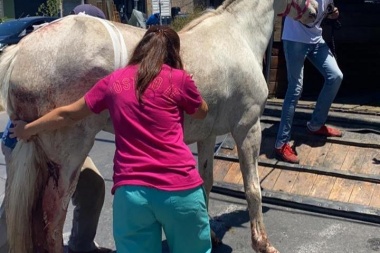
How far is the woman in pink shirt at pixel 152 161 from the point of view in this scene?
8.63ft

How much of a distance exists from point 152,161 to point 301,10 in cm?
240

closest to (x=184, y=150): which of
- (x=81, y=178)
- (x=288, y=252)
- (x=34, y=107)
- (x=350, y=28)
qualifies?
(x=34, y=107)

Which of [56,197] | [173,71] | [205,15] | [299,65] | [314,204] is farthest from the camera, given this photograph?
[299,65]

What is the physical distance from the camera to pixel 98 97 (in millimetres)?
2789

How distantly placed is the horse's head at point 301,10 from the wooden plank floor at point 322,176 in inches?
60.3

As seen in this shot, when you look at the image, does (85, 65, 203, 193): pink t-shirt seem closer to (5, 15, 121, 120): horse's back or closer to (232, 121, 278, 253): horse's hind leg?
(5, 15, 121, 120): horse's back

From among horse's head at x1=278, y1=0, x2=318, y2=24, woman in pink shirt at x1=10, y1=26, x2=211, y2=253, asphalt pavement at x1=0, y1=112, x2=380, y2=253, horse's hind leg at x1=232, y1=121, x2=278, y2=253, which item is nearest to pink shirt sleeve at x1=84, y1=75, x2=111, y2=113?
woman in pink shirt at x1=10, y1=26, x2=211, y2=253

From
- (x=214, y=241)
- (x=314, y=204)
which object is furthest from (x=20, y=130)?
(x=314, y=204)

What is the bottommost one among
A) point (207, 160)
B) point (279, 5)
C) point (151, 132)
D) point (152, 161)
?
point (207, 160)

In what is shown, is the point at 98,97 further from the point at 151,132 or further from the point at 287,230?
the point at 287,230

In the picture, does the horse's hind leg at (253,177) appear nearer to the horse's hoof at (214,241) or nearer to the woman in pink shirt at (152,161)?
the horse's hoof at (214,241)

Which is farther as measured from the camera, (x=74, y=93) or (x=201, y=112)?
(x=74, y=93)

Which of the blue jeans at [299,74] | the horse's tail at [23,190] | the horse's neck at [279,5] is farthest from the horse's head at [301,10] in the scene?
the horse's tail at [23,190]

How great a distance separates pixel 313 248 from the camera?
4328mm
